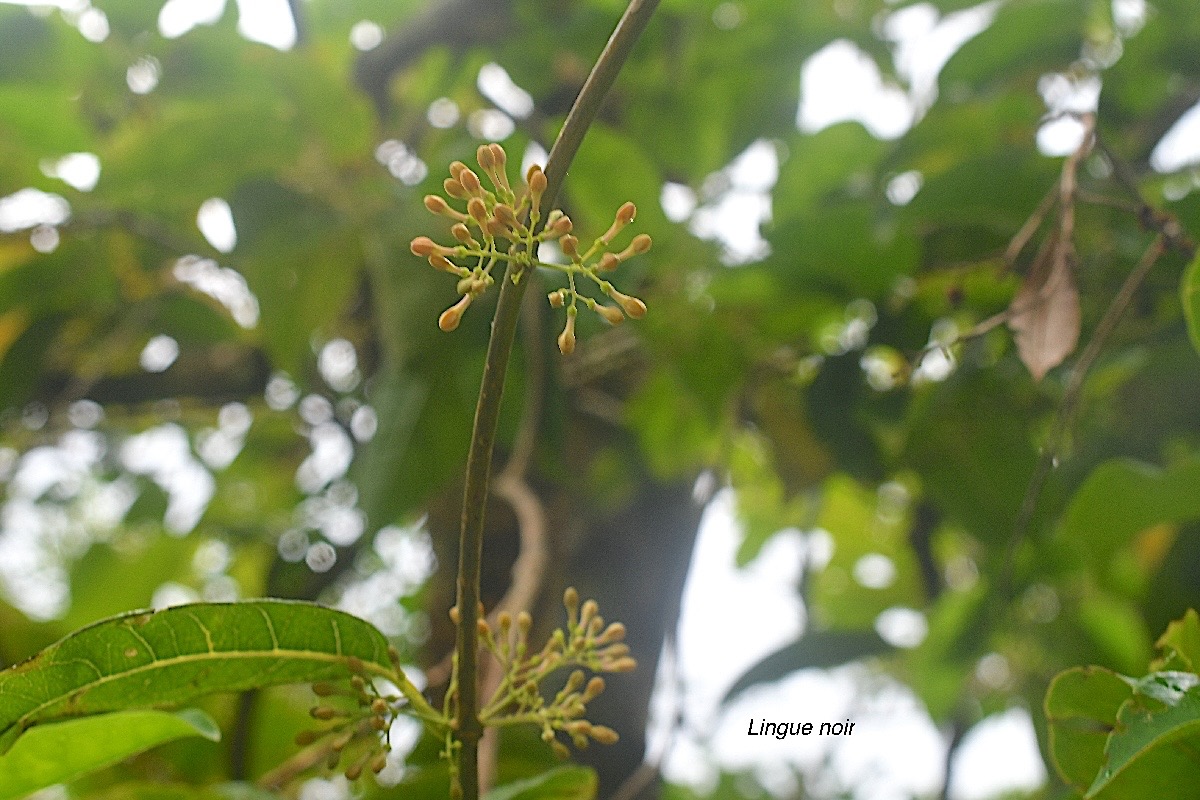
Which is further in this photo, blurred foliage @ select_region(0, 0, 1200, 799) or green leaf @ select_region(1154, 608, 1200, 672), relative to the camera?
blurred foliage @ select_region(0, 0, 1200, 799)

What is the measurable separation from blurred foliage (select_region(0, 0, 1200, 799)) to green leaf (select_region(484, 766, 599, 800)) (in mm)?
135

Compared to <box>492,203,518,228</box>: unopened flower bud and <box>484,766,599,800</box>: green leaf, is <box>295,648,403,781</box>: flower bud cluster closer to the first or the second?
<box>484,766,599,800</box>: green leaf

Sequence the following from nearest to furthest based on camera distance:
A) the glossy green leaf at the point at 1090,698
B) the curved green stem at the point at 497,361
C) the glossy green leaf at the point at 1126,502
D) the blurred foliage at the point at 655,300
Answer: the curved green stem at the point at 497,361, the glossy green leaf at the point at 1090,698, the glossy green leaf at the point at 1126,502, the blurred foliage at the point at 655,300

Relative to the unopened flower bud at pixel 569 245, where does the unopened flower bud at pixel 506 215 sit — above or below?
above

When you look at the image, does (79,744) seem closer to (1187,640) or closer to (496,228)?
(496,228)

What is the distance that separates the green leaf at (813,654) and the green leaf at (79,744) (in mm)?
469

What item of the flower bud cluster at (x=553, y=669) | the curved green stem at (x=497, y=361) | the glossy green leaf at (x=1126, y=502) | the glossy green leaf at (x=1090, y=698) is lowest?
the glossy green leaf at (x=1126, y=502)

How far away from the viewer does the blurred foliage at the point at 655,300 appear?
2.66 feet

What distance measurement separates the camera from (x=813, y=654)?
0.86 m

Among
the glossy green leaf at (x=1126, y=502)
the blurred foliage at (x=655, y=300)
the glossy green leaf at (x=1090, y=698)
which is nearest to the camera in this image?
the glossy green leaf at (x=1090, y=698)

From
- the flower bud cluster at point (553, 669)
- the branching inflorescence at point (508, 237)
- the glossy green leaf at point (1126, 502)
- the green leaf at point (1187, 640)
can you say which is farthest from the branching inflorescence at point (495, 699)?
the glossy green leaf at point (1126, 502)

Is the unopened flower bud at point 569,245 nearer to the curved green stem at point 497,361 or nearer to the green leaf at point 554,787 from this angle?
the curved green stem at point 497,361

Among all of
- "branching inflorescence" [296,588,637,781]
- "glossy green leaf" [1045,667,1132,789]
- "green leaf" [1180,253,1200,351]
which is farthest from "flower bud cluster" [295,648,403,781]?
"green leaf" [1180,253,1200,351]

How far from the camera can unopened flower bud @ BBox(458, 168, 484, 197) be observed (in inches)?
13.1
